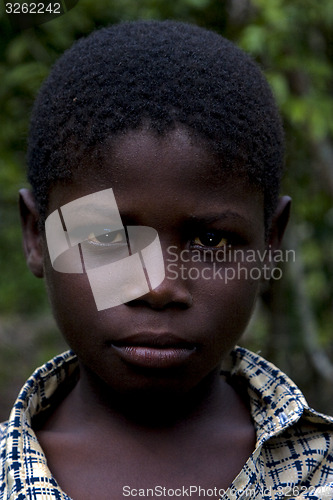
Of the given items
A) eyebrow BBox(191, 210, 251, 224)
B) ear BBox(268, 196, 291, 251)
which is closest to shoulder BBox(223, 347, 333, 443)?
ear BBox(268, 196, 291, 251)

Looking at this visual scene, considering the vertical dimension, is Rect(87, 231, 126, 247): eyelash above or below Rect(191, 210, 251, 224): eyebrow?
below

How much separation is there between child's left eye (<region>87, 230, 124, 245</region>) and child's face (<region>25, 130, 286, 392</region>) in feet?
0.17

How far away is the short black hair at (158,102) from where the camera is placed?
4.91 ft

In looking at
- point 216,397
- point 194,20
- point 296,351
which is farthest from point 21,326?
point 216,397

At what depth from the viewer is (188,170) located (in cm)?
146

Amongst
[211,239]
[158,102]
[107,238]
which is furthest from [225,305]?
[158,102]

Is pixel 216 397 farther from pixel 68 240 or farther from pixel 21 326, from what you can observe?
pixel 21 326

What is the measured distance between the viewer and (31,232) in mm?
1800

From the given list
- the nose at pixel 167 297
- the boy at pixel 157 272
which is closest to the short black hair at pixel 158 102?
the boy at pixel 157 272

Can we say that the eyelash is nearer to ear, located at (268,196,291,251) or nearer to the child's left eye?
the child's left eye

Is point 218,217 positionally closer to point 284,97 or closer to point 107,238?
point 107,238

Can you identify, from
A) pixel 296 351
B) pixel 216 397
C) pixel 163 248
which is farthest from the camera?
pixel 296 351

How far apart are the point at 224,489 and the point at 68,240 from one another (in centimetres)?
70

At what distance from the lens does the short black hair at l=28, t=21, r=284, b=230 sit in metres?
1.50
